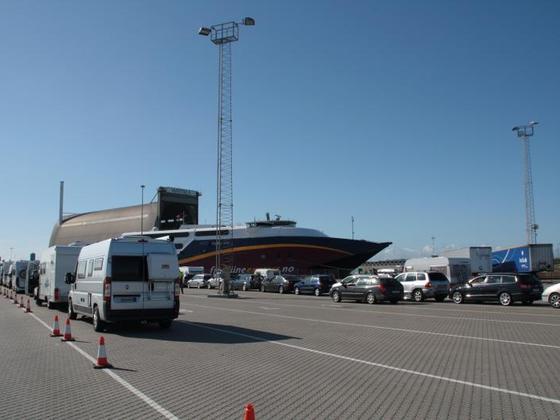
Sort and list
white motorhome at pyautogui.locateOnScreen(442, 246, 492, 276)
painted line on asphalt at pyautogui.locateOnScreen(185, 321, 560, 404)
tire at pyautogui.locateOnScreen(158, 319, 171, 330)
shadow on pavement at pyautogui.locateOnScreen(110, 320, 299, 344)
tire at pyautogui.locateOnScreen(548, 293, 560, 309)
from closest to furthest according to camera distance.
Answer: painted line on asphalt at pyautogui.locateOnScreen(185, 321, 560, 404), shadow on pavement at pyautogui.locateOnScreen(110, 320, 299, 344), tire at pyautogui.locateOnScreen(158, 319, 171, 330), tire at pyautogui.locateOnScreen(548, 293, 560, 309), white motorhome at pyautogui.locateOnScreen(442, 246, 492, 276)

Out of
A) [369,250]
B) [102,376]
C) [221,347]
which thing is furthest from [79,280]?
[369,250]

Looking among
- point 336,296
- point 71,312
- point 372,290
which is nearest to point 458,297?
point 372,290

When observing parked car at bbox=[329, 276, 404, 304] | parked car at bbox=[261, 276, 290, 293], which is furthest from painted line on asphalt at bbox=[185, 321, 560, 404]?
parked car at bbox=[261, 276, 290, 293]

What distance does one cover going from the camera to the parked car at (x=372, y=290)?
26234mm

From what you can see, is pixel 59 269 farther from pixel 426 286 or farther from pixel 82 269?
pixel 426 286

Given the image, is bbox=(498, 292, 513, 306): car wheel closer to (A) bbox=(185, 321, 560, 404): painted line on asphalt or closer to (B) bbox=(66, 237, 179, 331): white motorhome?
(A) bbox=(185, 321, 560, 404): painted line on asphalt

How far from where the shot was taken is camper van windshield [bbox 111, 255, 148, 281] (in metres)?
13.9

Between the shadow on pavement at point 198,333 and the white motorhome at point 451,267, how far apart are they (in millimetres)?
19511

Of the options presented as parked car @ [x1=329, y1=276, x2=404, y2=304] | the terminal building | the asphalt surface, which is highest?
the terminal building

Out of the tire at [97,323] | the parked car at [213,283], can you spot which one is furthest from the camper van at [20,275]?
the tire at [97,323]

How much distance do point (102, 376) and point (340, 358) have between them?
4218 millimetres

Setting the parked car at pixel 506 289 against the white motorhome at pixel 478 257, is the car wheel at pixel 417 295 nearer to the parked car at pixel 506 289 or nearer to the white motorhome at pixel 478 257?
the parked car at pixel 506 289

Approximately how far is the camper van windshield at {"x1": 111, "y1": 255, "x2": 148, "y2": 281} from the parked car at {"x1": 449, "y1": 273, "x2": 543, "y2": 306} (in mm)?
17715

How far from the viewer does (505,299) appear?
2503 centimetres
